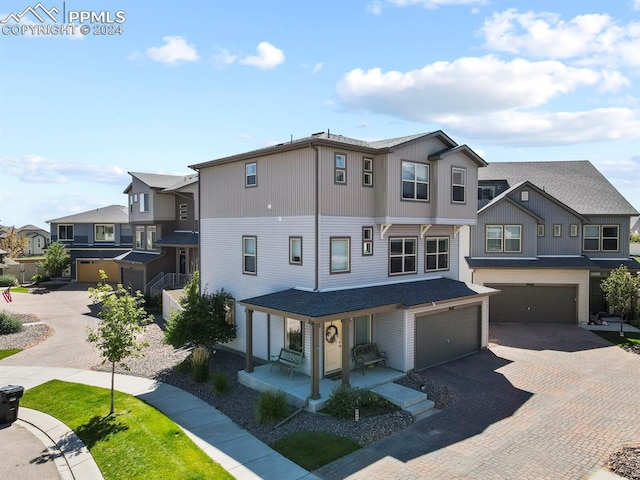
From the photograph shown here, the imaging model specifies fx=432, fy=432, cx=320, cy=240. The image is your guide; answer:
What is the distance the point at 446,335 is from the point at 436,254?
166 inches

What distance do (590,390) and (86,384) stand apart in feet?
59.4

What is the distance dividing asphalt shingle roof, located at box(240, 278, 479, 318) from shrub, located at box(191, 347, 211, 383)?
271cm

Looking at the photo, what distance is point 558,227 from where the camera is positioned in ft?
88.0

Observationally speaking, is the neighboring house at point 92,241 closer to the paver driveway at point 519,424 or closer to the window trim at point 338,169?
the window trim at point 338,169

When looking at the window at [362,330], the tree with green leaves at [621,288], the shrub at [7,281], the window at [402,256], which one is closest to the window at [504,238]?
the tree with green leaves at [621,288]

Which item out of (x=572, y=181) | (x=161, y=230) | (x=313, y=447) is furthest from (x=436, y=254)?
(x=161, y=230)

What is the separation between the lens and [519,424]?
1233 cm

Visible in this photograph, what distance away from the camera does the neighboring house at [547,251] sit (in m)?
25.6

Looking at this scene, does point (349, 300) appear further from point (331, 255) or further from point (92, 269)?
point (92, 269)

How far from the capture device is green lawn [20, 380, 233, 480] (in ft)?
33.1

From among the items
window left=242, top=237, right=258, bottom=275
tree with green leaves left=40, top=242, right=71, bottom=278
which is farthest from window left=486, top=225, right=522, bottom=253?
tree with green leaves left=40, top=242, right=71, bottom=278

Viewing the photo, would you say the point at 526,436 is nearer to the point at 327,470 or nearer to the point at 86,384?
the point at 327,470

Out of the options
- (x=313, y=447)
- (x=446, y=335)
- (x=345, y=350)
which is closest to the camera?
(x=313, y=447)

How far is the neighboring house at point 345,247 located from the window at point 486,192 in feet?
36.1
